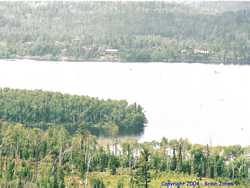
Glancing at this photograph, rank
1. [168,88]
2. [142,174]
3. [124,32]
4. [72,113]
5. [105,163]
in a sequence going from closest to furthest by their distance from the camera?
[142,174] < [105,163] < [72,113] < [168,88] < [124,32]

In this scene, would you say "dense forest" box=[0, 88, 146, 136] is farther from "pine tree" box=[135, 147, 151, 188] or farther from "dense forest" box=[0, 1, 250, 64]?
"dense forest" box=[0, 1, 250, 64]

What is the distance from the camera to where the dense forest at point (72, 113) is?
134 ft

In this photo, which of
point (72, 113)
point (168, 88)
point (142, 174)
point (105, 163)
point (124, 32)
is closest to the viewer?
point (142, 174)

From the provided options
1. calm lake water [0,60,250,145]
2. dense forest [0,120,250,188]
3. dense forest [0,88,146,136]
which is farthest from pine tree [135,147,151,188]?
dense forest [0,88,146,136]

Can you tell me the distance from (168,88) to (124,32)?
33.8 meters

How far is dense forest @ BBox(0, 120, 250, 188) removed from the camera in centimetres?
2756

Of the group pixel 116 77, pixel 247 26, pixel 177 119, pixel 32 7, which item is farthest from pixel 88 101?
pixel 32 7

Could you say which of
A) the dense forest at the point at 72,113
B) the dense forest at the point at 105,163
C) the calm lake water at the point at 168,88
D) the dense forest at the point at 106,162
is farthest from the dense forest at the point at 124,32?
the dense forest at the point at 105,163

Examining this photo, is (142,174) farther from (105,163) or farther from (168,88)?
(168,88)

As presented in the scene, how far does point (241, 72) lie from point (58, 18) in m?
37.4

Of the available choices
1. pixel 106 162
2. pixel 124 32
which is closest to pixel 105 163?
pixel 106 162

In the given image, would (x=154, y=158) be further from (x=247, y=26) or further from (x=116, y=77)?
(x=247, y=26)

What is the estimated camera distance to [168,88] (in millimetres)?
59219

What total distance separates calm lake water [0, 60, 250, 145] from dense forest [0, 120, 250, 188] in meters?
6.72
